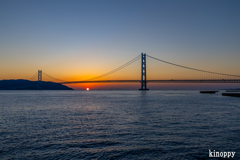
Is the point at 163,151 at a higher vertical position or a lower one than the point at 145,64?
lower

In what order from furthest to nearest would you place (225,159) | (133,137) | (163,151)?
(133,137), (163,151), (225,159)

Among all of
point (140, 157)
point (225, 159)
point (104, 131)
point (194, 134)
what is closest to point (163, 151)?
point (140, 157)

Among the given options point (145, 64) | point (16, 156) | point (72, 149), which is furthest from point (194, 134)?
point (145, 64)

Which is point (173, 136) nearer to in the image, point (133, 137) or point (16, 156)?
point (133, 137)

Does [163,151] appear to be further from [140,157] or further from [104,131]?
[104,131]

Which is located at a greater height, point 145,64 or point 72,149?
point 145,64

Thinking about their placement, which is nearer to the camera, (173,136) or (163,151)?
(163,151)

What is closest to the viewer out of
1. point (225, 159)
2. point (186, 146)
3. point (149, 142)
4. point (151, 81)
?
point (225, 159)

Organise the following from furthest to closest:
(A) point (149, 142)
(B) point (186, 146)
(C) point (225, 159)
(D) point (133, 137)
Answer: (D) point (133, 137) → (A) point (149, 142) → (B) point (186, 146) → (C) point (225, 159)

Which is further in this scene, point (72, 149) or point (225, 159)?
point (72, 149)
